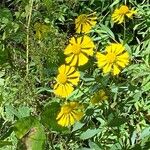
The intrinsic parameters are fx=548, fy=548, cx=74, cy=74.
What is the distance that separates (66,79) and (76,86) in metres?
0.21

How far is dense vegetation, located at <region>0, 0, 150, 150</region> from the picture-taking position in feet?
5.24

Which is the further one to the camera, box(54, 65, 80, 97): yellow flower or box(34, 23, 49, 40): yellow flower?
box(34, 23, 49, 40): yellow flower

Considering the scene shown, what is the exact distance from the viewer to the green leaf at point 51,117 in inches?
66.2

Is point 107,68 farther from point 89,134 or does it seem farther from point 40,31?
point 40,31

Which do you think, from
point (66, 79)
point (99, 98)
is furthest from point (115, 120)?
point (66, 79)

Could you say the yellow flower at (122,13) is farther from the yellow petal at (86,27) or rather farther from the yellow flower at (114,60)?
the yellow flower at (114,60)

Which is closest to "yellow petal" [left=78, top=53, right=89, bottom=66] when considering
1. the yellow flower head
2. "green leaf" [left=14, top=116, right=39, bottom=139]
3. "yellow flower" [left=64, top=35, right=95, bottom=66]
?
"yellow flower" [left=64, top=35, right=95, bottom=66]

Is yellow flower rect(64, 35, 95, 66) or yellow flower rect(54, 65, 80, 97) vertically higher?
yellow flower rect(64, 35, 95, 66)

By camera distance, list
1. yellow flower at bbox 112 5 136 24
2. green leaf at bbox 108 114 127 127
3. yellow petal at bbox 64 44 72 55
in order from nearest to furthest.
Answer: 1. green leaf at bbox 108 114 127 127
2. yellow petal at bbox 64 44 72 55
3. yellow flower at bbox 112 5 136 24

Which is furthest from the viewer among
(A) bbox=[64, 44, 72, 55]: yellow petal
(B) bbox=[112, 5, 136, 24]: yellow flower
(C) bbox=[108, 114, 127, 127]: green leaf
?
(B) bbox=[112, 5, 136, 24]: yellow flower

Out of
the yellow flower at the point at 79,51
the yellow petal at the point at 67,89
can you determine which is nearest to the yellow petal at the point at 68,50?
the yellow flower at the point at 79,51

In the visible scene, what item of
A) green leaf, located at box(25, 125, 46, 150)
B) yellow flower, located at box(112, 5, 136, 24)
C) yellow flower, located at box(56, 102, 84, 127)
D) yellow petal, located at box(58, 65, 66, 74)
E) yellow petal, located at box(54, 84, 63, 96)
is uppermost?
yellow flower, located at box(112, 5, 136, 24)

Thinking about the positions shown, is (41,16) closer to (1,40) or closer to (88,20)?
(1,40)

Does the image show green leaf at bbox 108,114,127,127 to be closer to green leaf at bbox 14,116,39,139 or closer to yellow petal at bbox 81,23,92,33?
green leaf at bbox 14,116,39,139
